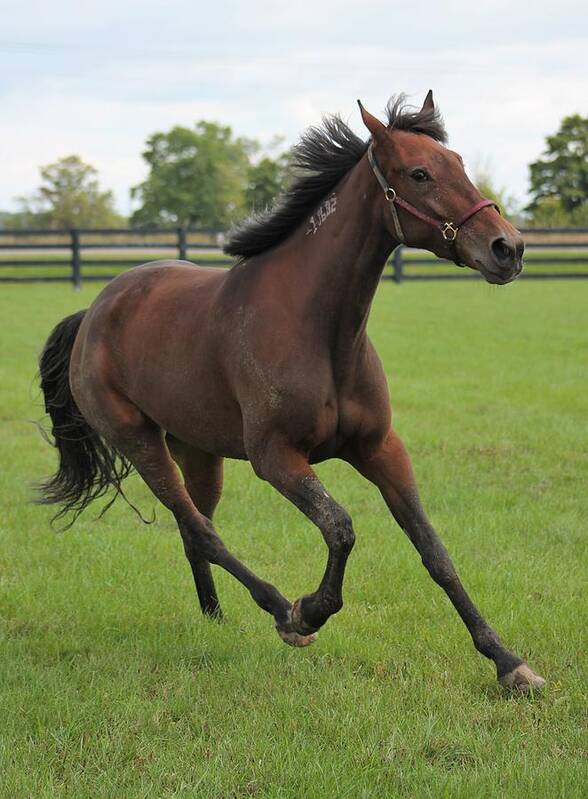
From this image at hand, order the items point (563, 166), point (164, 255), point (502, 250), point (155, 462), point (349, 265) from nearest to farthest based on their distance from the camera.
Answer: point (502, 250)
point (349, 265)
point (155, 462)
point (164, 255)
point (563, 166)

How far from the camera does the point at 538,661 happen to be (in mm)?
4703

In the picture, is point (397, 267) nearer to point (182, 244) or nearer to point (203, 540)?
point (182, 244)

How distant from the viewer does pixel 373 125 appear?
4180 millimetres

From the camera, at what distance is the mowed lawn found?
370cm

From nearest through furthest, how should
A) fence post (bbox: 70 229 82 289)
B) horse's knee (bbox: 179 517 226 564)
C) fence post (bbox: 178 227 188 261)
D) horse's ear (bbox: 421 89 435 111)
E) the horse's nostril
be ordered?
1. the horse's nostril
2. horse's ear (bbox: 421 89 435 111)
3. horse's knee (bbox: 179 517 226 564)
4. fence post (bbox: 70 229 82 289)
5. fence post (bbox: 178 227 188 261)

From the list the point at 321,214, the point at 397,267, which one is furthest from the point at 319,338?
the point at 397,267

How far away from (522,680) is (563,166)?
6866cm

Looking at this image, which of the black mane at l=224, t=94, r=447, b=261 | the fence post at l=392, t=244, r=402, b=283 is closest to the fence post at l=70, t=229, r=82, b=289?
the fence post at l=392, t=244, r=402, b=283

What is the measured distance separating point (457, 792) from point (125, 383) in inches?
112

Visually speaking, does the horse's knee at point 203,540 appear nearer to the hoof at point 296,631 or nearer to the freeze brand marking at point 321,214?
the hoof at point 296,631

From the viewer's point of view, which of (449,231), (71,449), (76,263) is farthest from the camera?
(76,263)

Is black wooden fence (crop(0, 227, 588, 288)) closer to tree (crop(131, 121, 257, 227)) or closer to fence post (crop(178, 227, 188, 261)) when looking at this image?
fence post (crop(178, 227, 188, 261))

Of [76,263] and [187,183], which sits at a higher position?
[76,263]

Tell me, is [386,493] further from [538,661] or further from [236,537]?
[236,537]
